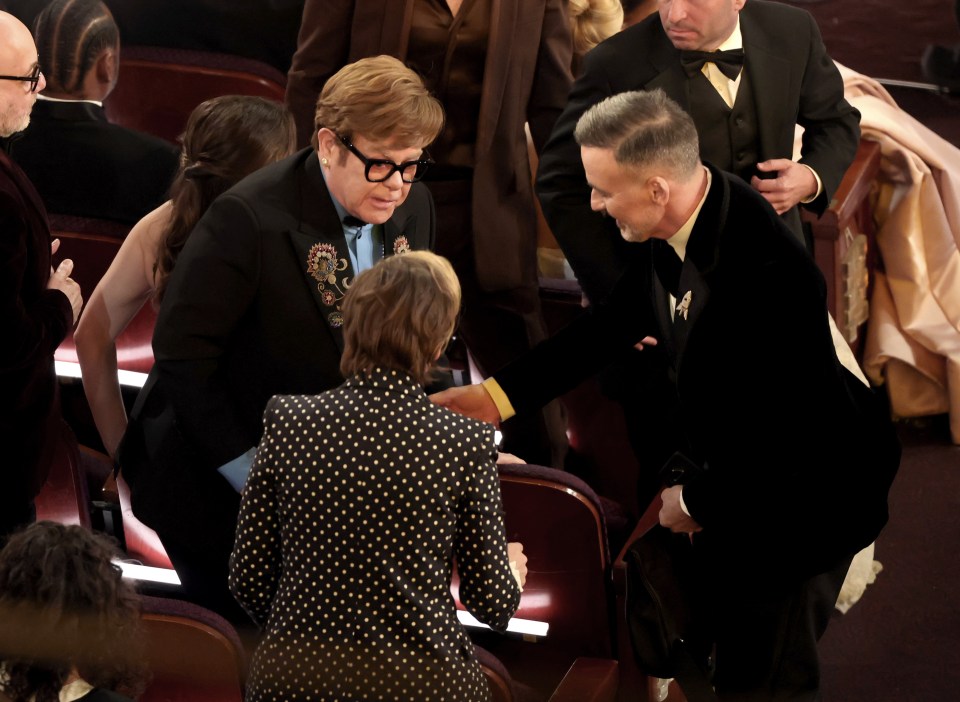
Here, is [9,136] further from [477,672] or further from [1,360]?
[477,672]

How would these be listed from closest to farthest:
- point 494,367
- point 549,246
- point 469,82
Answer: point 469,82
point 494,367
point 549,246

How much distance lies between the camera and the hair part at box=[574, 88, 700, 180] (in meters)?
2.26

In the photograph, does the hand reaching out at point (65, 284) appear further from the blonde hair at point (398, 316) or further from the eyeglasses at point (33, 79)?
the blonde hair at point (398, 316)

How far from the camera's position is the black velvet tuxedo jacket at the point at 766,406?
2244mm

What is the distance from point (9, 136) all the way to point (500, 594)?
1.34 meters

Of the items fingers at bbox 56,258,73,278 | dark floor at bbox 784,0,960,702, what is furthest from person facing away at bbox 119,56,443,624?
dark floor at bbox 784,0,960,702

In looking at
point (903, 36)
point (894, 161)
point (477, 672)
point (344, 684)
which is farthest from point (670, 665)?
point (903, 36)

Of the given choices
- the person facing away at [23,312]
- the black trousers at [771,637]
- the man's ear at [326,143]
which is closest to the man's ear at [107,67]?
the person facing away at [23,312]

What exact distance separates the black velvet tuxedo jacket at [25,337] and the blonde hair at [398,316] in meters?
0.79

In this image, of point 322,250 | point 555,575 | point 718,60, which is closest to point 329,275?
point 322,250

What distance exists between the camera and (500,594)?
197 centimetres

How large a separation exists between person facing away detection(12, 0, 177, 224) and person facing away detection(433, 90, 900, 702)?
1403mm

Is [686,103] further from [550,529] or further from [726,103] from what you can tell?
[550,529]

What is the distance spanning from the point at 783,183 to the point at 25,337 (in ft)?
4.94
